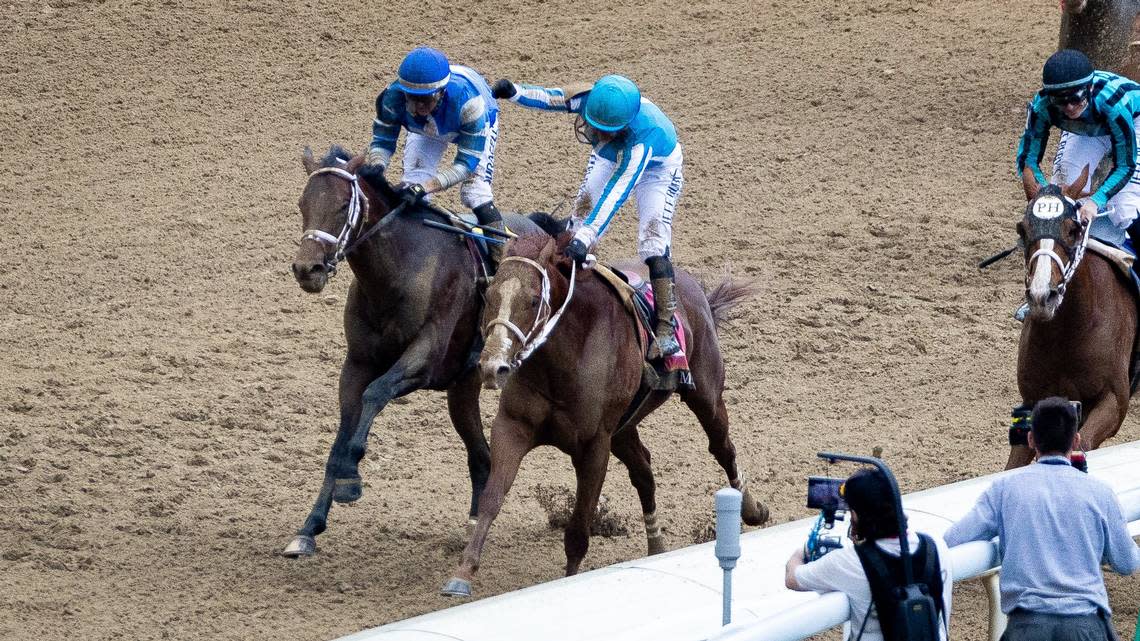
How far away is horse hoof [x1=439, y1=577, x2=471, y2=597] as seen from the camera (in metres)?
6.60

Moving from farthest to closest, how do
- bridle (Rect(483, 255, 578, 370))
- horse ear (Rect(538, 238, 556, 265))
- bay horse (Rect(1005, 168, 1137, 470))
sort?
bay horse (Rect(1005, 168, 1137, 470)) < horse ear (Rect(538, 238, 556, 265)) < bridle (Rect(483, 255, 578, 370))

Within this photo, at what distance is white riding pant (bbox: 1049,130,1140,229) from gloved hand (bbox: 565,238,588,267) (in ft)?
9.07

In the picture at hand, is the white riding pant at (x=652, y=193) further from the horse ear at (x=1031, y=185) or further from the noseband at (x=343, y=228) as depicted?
the horse ear at (x=1031, y=185)

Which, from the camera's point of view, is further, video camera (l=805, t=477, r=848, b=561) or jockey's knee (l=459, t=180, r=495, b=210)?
jockey's knee (l=459, t=180, r=495, b=210)

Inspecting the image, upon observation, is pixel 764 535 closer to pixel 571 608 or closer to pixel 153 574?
pixel 571 608

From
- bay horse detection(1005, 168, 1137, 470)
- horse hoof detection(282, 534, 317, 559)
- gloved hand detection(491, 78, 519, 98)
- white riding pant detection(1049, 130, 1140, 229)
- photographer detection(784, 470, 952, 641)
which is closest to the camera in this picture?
photographer detection(784, 470, 952, 641)

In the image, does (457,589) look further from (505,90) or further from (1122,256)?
(1122,256)

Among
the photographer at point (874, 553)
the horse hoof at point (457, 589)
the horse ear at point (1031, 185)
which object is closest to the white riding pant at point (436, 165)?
the horse hoof at point (457, 589)

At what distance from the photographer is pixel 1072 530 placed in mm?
4539

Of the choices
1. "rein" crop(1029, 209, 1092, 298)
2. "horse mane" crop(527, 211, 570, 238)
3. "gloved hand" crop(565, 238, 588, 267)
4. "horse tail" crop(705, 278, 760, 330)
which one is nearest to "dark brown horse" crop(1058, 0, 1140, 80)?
"horse tail" crop(705, 278, 760, 330)

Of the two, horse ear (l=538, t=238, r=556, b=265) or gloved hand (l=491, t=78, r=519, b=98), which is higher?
gloved hand (l=491, t=78, r=519, b=98)

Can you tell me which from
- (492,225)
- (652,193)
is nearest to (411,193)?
(492,225)

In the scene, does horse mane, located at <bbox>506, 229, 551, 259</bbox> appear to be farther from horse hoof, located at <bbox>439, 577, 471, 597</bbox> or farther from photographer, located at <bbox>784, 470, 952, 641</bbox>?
photographer, located at <bbox>784, 470, 952, 641</bbox>

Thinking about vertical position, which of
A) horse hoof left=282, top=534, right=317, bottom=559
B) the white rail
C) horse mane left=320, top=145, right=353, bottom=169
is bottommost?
horse hoof left=282, top=534, right=317, bottom=559
